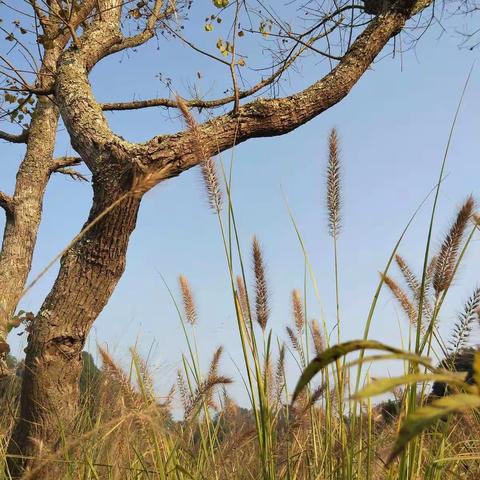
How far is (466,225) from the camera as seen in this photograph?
203 centimetres

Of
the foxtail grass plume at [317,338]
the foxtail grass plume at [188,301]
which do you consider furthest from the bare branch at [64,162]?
the foxtail grass plume at [317,338]

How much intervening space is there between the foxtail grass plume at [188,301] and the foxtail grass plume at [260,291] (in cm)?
62

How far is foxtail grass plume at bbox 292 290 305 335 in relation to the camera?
3.23 metres

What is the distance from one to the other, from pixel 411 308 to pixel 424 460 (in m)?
0.74

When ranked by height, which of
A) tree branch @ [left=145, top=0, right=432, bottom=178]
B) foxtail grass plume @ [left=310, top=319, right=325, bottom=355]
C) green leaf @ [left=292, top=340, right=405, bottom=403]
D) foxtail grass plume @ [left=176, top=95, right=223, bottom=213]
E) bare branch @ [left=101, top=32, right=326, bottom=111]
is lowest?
green leaf @ [left=292, top=340, right=405, bottom=403]

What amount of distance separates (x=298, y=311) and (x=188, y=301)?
1.84 feet

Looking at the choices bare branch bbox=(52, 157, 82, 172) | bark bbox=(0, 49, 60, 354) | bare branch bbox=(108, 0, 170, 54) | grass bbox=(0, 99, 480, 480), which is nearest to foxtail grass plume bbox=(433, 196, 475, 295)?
grass bbox=(0, 99, 480, 480)

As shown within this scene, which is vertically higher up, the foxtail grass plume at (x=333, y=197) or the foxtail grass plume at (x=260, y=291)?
the foxtail grass plume at (x=333, y=197)

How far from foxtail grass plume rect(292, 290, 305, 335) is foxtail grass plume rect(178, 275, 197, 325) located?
20.1 inches

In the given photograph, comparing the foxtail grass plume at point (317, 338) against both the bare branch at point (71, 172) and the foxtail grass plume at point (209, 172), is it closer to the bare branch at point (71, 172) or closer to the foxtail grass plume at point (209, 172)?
the foxtail grass plume at point (209, 172)

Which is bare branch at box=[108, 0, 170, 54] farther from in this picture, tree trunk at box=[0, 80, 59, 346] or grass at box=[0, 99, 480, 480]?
grass at box=[0, 99, 480, 480]

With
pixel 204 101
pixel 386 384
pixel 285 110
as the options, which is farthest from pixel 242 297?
pixel 204 101

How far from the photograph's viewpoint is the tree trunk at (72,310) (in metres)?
3.94

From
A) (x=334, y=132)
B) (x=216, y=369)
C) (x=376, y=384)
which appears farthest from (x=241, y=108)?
(x=376, y=384)
